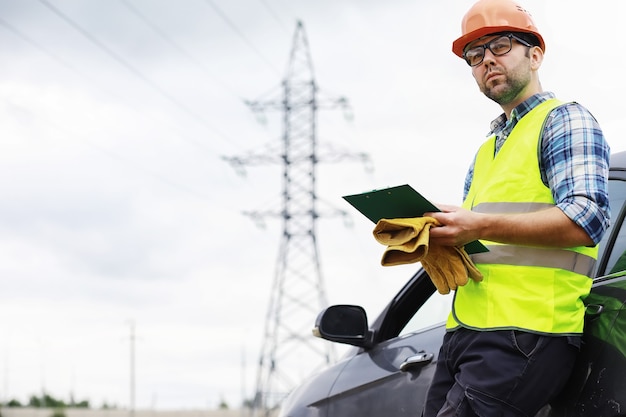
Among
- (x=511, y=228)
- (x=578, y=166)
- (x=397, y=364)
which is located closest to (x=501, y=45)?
(x=578, y=166)

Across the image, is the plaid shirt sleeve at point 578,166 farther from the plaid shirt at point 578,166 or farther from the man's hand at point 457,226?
the man's hand at point 457,226

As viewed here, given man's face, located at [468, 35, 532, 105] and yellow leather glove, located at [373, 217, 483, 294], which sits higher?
man's face, located at [468, 35, 532, 105]

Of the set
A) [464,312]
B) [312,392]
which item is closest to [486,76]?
[464,312]

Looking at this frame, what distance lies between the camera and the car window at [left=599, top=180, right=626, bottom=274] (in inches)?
131

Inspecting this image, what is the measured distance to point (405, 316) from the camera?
4.51 m

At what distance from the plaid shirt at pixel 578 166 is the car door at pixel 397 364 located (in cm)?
117

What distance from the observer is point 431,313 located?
428 cm

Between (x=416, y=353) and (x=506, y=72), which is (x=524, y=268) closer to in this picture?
(x=506, y=72)

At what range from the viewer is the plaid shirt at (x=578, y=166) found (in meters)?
2.89

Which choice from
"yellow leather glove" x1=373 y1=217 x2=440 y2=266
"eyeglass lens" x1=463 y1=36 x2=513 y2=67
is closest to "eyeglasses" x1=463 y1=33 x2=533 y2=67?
"eyeglass lens" x1=463 y1=36 x2=513 y2=67

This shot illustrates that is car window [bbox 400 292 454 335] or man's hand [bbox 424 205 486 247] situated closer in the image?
man's hand [bbox 424 205 486 247]

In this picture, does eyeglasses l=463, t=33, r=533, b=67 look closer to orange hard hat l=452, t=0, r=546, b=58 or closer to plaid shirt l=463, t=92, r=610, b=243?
orange hard hat l=452, t=0, r=546, b=58

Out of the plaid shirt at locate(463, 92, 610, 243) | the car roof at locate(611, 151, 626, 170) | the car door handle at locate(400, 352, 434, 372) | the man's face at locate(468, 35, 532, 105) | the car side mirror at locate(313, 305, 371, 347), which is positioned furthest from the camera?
the car side mirror at locate(313, 305, 371, 347)

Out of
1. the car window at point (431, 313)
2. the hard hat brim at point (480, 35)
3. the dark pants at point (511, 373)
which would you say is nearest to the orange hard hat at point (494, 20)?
the hard hat brim at point (480, 35)
